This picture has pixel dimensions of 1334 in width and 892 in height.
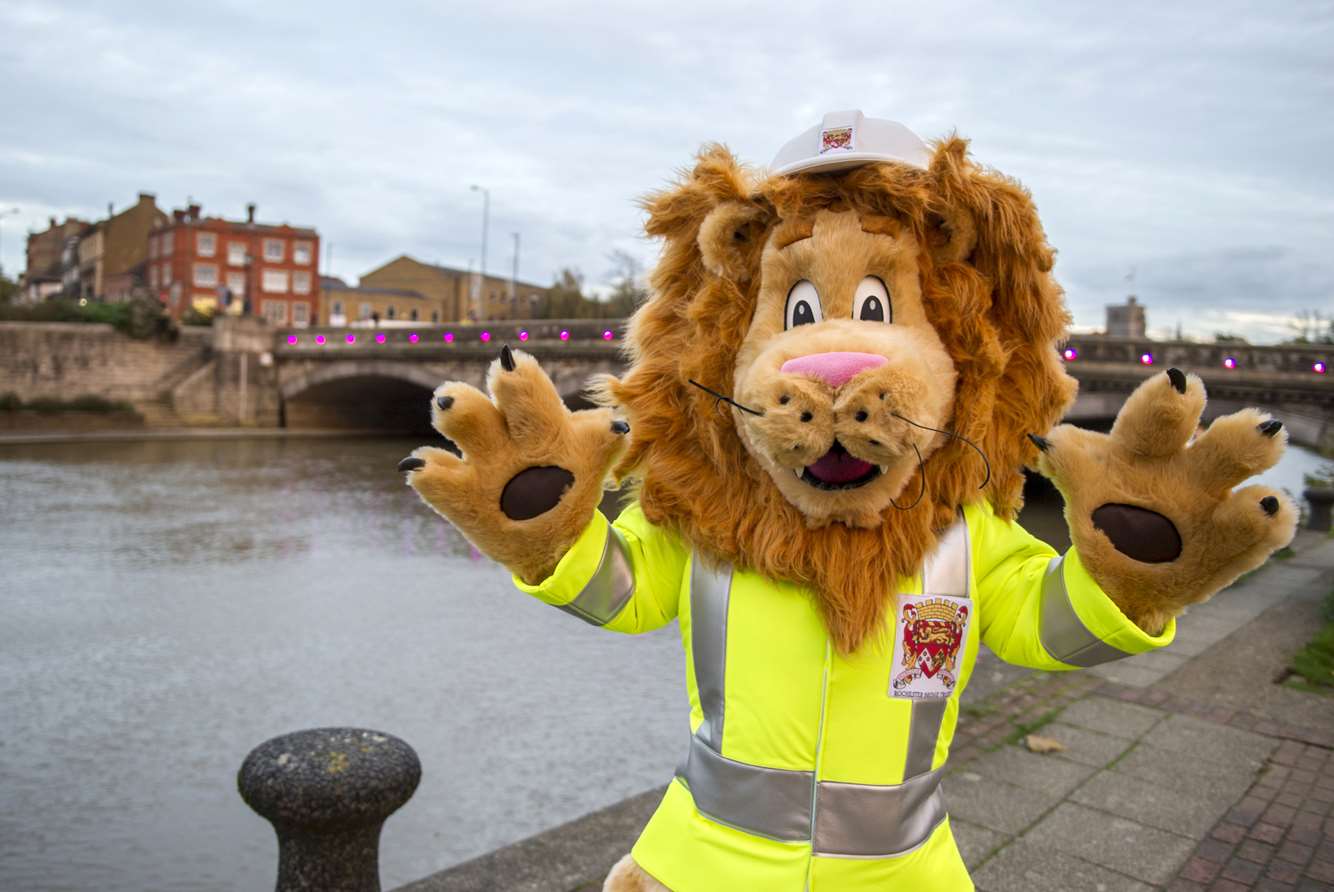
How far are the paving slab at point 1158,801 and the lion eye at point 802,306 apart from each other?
3154mm

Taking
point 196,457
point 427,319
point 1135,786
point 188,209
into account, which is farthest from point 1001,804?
point 427,319

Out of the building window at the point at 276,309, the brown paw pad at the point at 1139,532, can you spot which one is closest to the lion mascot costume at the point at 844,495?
the brown paw pad at the point at 1139,532

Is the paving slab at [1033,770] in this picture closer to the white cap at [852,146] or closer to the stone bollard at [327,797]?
the stone bollard at [327,797]

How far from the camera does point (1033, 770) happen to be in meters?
4.83

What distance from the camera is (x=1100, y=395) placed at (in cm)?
1834

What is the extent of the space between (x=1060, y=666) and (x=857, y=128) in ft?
3.71

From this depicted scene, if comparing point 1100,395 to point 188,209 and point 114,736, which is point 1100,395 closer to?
point 114,736

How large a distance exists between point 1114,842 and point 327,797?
2831 mm

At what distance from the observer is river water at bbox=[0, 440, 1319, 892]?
189 inches

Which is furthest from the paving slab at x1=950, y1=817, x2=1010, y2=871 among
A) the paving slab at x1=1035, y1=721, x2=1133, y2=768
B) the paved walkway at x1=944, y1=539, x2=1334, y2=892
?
the paving slab at x1=1035, y1=721, x2=1133, y2=768

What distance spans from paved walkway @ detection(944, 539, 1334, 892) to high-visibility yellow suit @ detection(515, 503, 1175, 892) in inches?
76.2

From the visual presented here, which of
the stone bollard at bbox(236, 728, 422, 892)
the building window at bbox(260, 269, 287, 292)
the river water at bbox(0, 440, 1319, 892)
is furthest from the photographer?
the building window at bbox(260, 269, 287, 292)

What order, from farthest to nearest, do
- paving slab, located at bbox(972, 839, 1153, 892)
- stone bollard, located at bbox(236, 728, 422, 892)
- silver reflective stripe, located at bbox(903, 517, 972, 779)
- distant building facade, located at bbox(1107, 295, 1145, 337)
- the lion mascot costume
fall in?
distant building facade, located at bbox(1107, 295, 1145, 337)
paving slab, located at bbox(972, 839, 1153, 892)
stone bollard, located at bbox(236, 728, 422, 892)
silver reflective stripe, located at bbox(903, 517, 972, 779)
the lion mascot costume

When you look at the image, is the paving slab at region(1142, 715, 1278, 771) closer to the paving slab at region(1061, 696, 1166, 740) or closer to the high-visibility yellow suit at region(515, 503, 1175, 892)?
the paving slab at region(1061, 696, 1166, 740)
